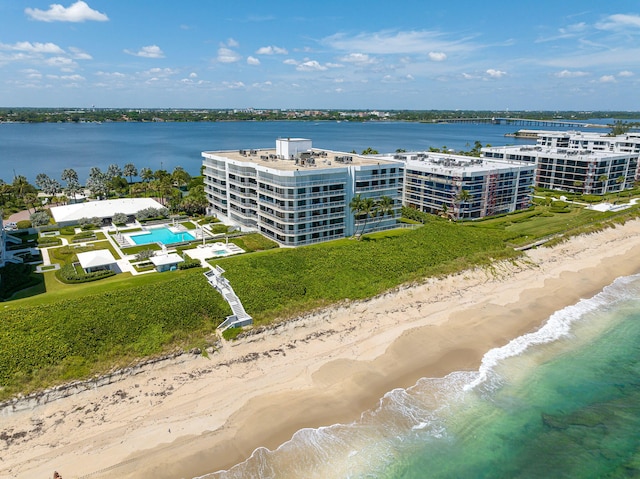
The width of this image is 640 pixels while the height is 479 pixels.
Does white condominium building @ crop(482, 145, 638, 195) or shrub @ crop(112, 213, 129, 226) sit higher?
white condominium building @ crop(482, 145, 638, 195)

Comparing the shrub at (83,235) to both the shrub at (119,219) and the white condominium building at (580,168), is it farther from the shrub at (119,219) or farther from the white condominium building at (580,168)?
the white condominium building at (580,168)

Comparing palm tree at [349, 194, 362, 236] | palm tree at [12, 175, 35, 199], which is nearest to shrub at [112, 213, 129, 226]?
palm tree at [12, 175, 35, 199]

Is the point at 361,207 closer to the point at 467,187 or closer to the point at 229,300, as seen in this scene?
the point at 229,300

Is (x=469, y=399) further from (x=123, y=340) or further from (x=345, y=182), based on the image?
(x=345, y=182)

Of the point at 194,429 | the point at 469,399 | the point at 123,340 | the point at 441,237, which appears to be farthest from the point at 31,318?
the point at 441,237

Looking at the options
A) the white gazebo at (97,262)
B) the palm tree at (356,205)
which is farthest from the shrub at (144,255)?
the palm tree at (356,205)

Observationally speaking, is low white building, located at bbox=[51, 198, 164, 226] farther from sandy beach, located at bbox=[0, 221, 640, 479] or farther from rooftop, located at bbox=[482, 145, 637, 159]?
rooftop, located at bbox=[482, 145, 637, 159]
